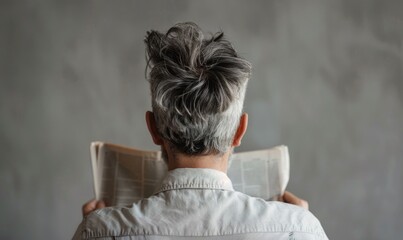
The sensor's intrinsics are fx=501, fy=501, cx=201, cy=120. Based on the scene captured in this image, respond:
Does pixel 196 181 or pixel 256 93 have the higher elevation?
pixel 256 93

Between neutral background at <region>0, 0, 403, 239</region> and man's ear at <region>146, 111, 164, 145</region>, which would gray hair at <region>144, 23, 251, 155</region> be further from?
neutral background at <region>0, 0, 403, 239</region>

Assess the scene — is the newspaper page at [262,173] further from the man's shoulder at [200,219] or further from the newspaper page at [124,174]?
the man's shoulder at [200,219]

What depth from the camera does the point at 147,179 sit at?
3.80 ft

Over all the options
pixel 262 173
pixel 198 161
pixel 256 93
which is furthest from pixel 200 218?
pixel 256 93

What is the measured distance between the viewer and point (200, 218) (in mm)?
744

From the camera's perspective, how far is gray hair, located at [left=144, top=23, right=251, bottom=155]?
749mm

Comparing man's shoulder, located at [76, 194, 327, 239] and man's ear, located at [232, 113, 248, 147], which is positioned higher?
man's ear, located at [232, 113, 248, 147]

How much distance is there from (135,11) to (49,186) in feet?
1.98

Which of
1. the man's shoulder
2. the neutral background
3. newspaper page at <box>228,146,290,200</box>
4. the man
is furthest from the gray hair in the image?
the neutral background

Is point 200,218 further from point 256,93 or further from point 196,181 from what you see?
point 256,93

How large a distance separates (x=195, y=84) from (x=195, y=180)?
0.15 metres

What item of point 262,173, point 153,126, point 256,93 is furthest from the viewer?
point 256,93

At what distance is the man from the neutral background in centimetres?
74

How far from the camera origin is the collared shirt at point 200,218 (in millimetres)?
739
